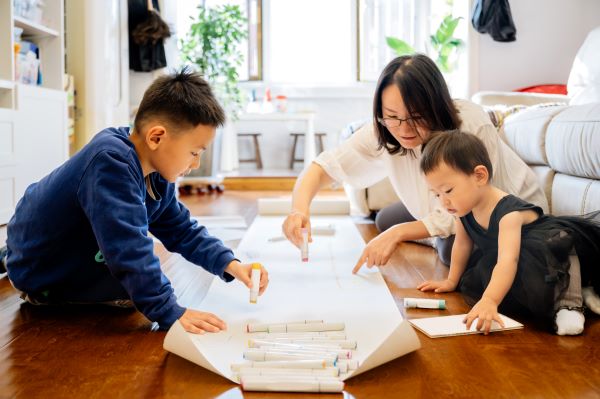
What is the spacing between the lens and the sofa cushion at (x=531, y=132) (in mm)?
2150

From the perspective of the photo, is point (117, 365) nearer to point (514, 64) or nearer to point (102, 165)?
point (102, 165)

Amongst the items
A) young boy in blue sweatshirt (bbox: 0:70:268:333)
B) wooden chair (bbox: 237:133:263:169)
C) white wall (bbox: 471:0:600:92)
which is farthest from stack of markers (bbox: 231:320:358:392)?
wooden chair (bbox: 237:133:263:169)

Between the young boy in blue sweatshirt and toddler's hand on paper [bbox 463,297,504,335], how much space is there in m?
0.41

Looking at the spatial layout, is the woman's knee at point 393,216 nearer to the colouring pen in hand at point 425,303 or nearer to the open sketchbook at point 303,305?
the open sketchbook at point 303,305

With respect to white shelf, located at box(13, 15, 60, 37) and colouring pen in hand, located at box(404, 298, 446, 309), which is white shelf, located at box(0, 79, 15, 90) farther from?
colouring pen in hand, located at box(404, 298, 446, 309)

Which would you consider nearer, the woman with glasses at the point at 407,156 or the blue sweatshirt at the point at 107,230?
the blue sweatshirt at the point at 107,230

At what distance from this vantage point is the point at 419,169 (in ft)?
5.72

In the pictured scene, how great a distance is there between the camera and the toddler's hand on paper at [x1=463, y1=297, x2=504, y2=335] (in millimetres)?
1199

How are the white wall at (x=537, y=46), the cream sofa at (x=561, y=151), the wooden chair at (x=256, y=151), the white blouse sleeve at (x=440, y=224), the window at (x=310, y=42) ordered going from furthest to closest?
the window at (x=310, y=42), the wooden chair at (x=256, y=151), the white wall at (x=537, y=46), the cream sofa at (x=561, y=151), the white blouse sleeve at (x=440, y=224)

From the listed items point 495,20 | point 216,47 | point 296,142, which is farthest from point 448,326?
point 296,142

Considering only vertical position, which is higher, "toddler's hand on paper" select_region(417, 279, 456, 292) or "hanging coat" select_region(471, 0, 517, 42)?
"hanging coat" select_region(471, 0, 517, 42)

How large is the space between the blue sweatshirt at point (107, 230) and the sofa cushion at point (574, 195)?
1029mm

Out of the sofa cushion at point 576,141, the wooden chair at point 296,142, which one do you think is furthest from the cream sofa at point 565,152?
the wooden chair at point 296,142

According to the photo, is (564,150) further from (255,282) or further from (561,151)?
(255,282)
